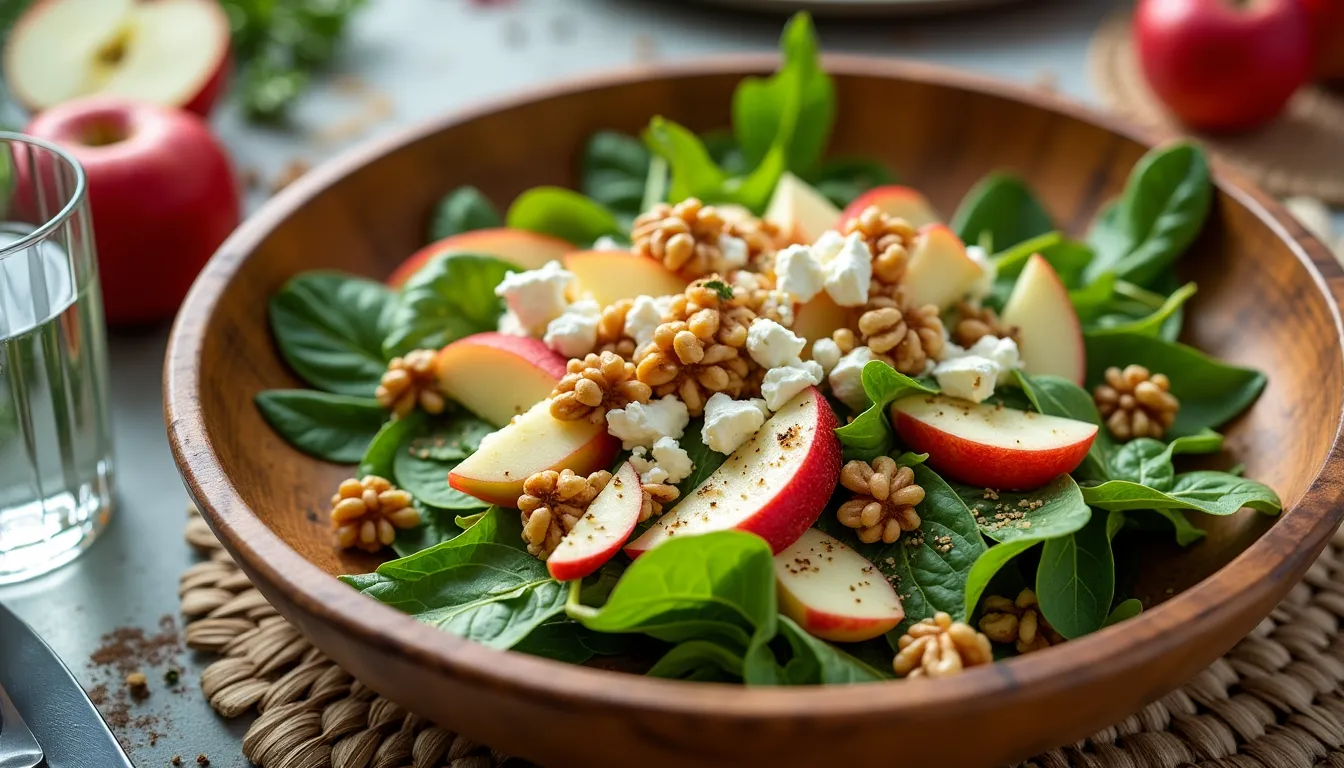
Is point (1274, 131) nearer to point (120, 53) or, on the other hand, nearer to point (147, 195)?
point (147, 195)

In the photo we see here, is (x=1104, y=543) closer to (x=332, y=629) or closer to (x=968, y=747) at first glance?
(x=968, y=747)

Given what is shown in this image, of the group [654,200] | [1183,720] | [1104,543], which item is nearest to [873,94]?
[654,200]

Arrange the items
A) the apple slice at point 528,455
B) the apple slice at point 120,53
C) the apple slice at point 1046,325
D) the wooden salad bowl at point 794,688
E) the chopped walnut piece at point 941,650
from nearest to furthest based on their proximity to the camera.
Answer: the wooden salad bowl at point 794,688, the chopped walnut piece at point 941,650, the apple slice at point 528,455, the apple slice at point 1046,325, the apple slice at point 120,53

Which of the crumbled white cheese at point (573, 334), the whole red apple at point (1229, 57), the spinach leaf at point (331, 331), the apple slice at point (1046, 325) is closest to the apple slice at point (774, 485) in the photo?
the crumbled white cheese at point (573, 334)

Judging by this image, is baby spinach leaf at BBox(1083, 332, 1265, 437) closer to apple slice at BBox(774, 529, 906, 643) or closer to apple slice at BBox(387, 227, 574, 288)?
apple slice at BBox(774, 529, 906, 643)

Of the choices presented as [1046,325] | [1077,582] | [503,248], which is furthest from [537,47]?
[1077,582]

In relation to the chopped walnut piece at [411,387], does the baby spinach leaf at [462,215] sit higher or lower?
higher

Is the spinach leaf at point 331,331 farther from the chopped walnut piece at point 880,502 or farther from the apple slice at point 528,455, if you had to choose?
the chopped walnut piece at point 880,502

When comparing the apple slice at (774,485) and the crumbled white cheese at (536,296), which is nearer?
the apple slice at (774,485)
